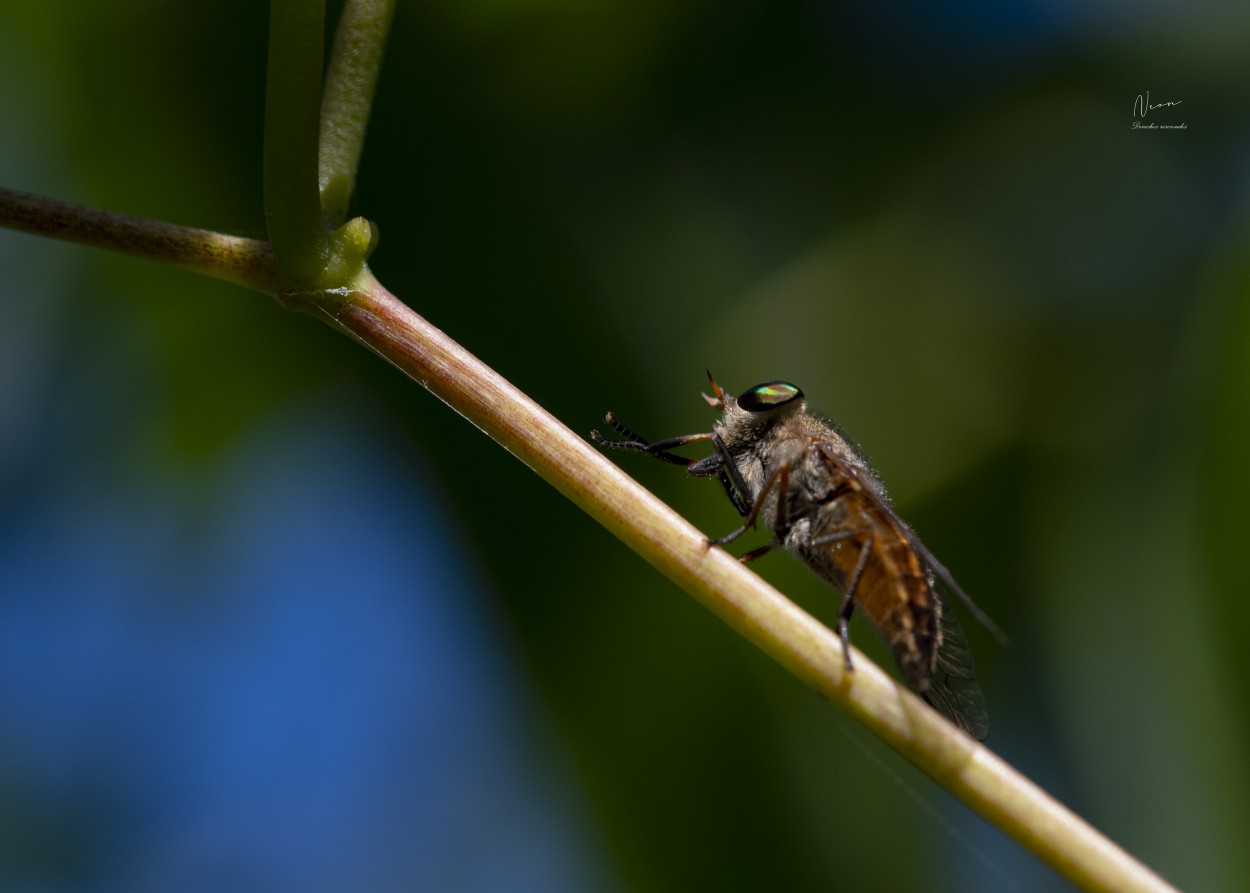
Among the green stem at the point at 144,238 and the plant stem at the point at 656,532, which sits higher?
the green stem at the point at 144,238

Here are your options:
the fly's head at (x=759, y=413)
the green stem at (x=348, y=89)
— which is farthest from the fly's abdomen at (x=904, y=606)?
the green stem at (x=348, y=89)

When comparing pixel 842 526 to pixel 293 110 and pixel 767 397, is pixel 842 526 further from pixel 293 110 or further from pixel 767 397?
pixel 293 110

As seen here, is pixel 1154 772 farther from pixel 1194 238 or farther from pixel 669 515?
pixel 669 515

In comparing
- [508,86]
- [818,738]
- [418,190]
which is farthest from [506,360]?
[818,738]

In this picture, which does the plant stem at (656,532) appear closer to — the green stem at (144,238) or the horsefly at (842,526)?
the green stem at (144,238)

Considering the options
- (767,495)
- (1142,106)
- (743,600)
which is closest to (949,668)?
(767,495)
